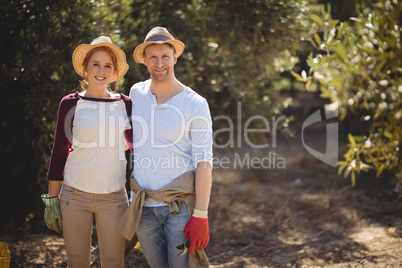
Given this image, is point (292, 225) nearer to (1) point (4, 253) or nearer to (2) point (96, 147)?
(2) point (96, 147)

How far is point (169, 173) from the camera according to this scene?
2.85m

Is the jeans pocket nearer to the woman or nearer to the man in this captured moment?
the woman

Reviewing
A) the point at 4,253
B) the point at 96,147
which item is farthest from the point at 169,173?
the point at 4,253

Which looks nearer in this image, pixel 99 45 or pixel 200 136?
pixel 200 136

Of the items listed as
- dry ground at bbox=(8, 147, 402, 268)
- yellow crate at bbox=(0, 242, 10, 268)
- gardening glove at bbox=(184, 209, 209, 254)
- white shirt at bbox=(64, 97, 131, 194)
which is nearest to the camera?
gardening glove at bbox=(184, 209, 209, 254)

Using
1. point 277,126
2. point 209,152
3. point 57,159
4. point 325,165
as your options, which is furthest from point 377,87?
point 325,165

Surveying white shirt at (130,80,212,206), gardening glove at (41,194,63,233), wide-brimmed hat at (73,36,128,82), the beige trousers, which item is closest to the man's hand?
white shirt at (130,80,212,206)

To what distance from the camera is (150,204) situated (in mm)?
2842

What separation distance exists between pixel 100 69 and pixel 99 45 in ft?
0.60

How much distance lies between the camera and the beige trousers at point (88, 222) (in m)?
2.99

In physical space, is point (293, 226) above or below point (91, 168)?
below

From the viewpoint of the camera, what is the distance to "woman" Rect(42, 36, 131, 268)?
2.97 meters

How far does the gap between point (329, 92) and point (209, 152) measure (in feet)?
2.77

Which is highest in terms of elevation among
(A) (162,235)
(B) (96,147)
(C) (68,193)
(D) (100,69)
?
(D) (100,69)
